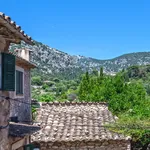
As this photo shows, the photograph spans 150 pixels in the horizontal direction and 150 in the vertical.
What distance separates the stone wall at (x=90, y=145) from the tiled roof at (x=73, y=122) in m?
0.23

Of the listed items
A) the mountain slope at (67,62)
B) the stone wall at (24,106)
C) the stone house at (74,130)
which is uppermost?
the mountain slope at (67,62)

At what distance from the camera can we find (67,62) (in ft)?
251

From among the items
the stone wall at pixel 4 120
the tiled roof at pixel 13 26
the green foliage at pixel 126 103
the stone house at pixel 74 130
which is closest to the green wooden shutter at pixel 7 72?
the stone wall at pixel 4 120

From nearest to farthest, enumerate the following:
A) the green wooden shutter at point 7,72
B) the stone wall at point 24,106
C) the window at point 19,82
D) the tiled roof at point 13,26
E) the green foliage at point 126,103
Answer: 1. the tiled roof at point 13,26
2. the green wooden shutter at point 7,72
3. the stone wall at point 24,106
4. the window at point 19,82
5. the green foliage at point 126,103

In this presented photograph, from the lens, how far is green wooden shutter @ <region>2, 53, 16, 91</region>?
6.97m

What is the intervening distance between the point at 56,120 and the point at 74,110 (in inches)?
73.4

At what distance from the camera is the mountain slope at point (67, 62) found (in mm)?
62491

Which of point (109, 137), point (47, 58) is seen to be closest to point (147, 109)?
point (109, 137)

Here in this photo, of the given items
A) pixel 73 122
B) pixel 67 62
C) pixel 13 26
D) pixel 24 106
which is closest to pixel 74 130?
pixel 73 122

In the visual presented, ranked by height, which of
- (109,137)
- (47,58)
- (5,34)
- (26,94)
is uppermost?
(47,58)

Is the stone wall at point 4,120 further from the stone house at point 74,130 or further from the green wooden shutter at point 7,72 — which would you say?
the stone house at point 74,130

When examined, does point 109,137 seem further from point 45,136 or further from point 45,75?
point 45,75

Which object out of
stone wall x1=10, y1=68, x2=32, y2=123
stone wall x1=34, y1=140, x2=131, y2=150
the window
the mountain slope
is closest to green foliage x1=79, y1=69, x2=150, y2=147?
stone wall x1=34, y1=140, x2=131, y2=150

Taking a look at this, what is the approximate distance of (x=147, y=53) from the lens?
305 feet
